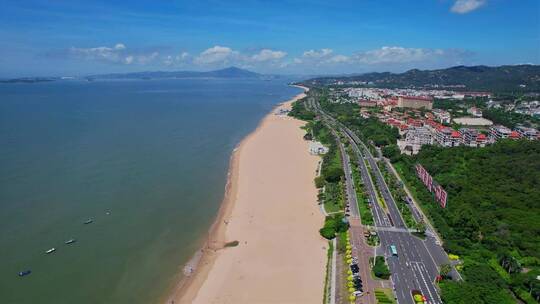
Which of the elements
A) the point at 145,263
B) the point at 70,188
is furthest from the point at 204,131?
the point at 145,263

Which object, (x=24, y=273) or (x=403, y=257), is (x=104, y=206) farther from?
(x=403, y=257)

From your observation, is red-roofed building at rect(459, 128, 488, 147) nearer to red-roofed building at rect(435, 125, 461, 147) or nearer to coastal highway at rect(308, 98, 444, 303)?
red-roofed building at rect(435, 125, 461, 147)

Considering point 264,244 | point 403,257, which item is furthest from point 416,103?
point 264,244

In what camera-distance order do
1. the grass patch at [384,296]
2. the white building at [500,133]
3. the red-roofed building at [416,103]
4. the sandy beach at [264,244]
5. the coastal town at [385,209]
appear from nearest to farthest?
the grass patch at [384,296]
the coastal town at [385,209]
the sandy beach at [264,244]
the white building at [500,133]
the red-roofed building at [416,103]

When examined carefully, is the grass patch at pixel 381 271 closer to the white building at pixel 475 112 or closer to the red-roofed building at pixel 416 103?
the white building at pixel 475 112

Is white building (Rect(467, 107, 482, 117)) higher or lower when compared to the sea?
higher

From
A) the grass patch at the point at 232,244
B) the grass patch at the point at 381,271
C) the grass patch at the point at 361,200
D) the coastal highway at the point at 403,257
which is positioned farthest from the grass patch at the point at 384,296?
the grass patch at the point at 232,244

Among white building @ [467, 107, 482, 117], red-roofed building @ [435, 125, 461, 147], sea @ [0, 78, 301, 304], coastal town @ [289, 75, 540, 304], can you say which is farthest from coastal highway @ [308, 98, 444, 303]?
white building @ [467, 107, 482, 117]

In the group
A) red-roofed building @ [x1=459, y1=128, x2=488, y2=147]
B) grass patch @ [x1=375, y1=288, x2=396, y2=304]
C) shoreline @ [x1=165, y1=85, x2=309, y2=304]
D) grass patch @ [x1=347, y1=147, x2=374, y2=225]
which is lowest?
shoreline @ [x1=165, y1=85, x2=309, y2=304]
